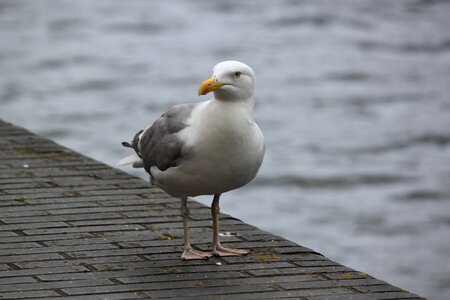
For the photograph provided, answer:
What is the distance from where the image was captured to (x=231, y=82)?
5027 mm

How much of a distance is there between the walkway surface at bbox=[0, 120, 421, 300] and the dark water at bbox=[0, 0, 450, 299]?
3060 millimetres

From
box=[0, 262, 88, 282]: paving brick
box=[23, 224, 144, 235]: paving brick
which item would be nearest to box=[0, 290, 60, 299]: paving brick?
box=[0, 262, 88, 282]: paving brick

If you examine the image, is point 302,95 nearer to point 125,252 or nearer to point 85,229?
point 85,229

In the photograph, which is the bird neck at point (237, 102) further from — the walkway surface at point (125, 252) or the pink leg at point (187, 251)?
the walkway surface at point (125, 252)

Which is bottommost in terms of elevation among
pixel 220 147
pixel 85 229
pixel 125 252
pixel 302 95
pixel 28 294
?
pixel 28 294

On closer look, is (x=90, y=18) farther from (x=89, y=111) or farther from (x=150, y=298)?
(x=150, y=298)

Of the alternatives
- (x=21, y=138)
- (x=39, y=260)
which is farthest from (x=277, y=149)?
(x=39, y=260)

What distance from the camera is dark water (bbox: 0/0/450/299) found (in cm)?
1056

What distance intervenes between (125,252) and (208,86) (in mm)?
972

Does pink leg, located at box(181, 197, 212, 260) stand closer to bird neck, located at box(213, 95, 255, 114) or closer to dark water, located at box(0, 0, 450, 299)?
bird neck, located at box(213, 95, 255, 114)

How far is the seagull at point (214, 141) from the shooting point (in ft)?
16.5

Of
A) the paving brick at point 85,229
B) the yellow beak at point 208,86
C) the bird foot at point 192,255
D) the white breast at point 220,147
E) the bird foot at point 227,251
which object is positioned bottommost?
the bird foot at point 192,255

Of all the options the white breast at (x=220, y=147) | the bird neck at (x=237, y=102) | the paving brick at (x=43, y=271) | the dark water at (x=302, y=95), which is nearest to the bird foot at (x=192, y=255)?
the white breast at (x=220, y=147)

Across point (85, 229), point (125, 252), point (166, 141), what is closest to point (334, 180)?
point (85, 229)
